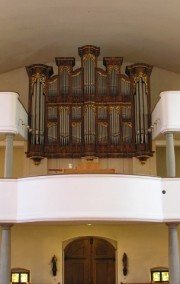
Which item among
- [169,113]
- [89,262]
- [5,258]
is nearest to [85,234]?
[89,262]

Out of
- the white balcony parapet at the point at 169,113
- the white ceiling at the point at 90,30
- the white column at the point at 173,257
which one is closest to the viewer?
the white column at the point at 173,257

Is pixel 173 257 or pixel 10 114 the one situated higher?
pixel 10 114

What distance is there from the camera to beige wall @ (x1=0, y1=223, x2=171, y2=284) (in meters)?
16.0

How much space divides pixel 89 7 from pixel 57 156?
15.5ft

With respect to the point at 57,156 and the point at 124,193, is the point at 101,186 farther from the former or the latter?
the point at 57,156

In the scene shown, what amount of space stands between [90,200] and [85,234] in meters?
4.13

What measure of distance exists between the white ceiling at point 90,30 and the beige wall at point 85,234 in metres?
5.83

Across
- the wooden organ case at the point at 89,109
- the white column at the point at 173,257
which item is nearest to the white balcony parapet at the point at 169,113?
the wooden organ case at the point at 89,109

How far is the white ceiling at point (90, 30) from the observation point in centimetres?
1339

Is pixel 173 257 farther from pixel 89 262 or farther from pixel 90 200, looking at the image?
pixel 89 262

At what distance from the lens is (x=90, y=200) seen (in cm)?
1237

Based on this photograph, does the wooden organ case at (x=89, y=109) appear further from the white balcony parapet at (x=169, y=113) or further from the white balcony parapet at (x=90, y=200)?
A: the white balcony parapet at (x=90, y=200)

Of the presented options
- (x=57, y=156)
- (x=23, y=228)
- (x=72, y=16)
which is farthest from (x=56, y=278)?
(x=72, y=16)

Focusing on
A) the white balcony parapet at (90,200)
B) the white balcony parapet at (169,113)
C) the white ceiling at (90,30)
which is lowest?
the white balcony parapet at (90,200)
